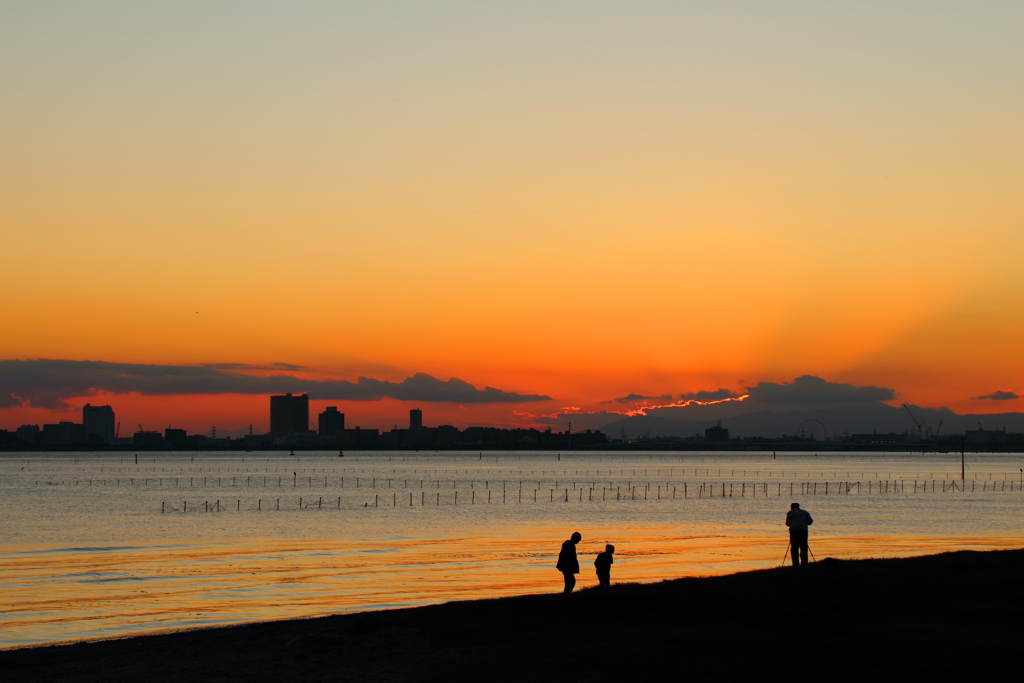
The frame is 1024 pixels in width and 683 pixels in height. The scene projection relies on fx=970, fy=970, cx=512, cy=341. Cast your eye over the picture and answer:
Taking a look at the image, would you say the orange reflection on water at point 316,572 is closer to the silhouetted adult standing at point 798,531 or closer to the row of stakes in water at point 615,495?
the silhouetted adult standing at point 798,531

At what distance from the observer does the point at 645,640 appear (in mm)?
22469

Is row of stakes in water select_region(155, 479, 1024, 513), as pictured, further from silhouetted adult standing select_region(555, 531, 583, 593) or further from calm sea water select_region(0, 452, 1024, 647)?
silhouetted adult standing select_region(555, 531, 583, 593)

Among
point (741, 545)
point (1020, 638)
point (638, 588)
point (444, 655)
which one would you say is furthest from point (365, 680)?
point (741, 545)

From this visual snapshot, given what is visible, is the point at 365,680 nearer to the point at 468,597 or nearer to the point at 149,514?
the point at 468,597

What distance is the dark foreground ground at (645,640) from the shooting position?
20.0 m

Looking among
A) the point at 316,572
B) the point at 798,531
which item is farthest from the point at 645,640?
the point at 316,572

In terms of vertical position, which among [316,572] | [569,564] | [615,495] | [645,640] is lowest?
[615,495]

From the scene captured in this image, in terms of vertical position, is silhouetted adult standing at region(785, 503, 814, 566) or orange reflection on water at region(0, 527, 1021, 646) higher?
silhouetted adult standing at region(785, 503, 814, 566)

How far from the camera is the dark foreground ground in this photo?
1997 cm

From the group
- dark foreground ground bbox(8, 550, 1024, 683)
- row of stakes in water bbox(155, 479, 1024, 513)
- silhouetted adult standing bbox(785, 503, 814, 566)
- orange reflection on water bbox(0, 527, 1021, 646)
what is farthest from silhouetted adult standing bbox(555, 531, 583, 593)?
row of stakes in water bbox(155, 479, 1024, 513)

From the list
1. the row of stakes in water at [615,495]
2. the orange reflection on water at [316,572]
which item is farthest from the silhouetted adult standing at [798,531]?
the row of stakes in water at [615,495]

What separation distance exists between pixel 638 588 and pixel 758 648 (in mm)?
8111

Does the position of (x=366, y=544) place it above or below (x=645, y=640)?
below

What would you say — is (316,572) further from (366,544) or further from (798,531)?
(798,531)
